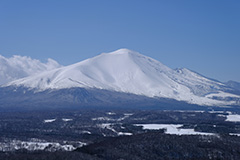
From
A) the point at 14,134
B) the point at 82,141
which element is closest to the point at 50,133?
the point at 14,134

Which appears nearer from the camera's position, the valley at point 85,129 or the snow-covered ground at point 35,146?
the snow-covered ground at point 35,146

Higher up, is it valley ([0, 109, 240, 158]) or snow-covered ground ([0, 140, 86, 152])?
valley ([0, 109, 240, 158])

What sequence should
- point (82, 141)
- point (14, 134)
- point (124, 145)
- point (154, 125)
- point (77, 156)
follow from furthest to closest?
point (154, 125) < point (14, 134) < point (82, 141) < point (124, 145) < point (77, 156)

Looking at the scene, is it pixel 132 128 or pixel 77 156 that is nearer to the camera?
pixel 77 156

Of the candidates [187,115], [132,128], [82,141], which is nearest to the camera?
[82,141]

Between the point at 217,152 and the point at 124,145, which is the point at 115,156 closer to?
the point at 124,145

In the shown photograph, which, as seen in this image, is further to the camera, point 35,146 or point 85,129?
point 85,129

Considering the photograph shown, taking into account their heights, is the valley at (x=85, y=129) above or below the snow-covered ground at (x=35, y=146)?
above

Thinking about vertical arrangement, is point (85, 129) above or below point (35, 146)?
above

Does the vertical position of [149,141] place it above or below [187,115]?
below

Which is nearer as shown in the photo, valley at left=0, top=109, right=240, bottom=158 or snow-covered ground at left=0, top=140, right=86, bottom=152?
snow-covered ground at left=0, top=140, right=86, bottom=152
